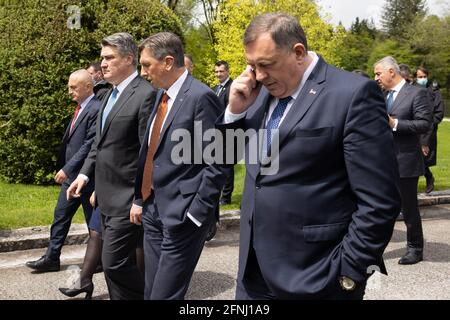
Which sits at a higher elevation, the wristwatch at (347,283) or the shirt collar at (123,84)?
the shirt collar at (123,84)

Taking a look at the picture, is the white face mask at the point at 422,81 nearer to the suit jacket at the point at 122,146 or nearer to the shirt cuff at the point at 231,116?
the suit jacket at the point at 122,146

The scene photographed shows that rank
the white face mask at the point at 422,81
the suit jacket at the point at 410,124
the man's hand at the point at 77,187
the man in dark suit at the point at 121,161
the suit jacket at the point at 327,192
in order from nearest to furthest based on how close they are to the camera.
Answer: the suit jacket at the point at 327,192, the man in dark suit at the point at 121,161, the man's hand at the point at 77,187, the suit jacket at the point at 410,124, the white face mask at the point at 422,81

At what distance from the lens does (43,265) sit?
5.75 meters

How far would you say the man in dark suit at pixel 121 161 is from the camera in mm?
4184

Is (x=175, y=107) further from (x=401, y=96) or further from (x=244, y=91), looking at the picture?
(x=401, y=96)

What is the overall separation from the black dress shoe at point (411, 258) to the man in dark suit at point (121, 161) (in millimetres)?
3184

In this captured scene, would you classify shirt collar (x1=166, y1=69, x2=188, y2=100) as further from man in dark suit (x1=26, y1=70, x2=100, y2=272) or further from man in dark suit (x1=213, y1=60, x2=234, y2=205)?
man in dark suit (x1=213, y1=60, x2=234, y2=205)

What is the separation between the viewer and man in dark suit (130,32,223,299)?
11.9 ft

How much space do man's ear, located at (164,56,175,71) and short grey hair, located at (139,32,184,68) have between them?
0.06 feet

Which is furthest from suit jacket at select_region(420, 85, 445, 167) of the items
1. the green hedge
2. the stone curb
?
the stone curb

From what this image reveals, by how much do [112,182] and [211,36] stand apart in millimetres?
35667

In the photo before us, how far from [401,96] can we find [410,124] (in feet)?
1.21

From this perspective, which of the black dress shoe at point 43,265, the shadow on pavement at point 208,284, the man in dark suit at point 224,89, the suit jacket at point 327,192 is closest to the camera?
the suit jacket at point 327,192

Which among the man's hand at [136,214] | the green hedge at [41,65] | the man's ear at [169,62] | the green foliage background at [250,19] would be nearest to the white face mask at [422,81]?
the green hedge at [41,65]
